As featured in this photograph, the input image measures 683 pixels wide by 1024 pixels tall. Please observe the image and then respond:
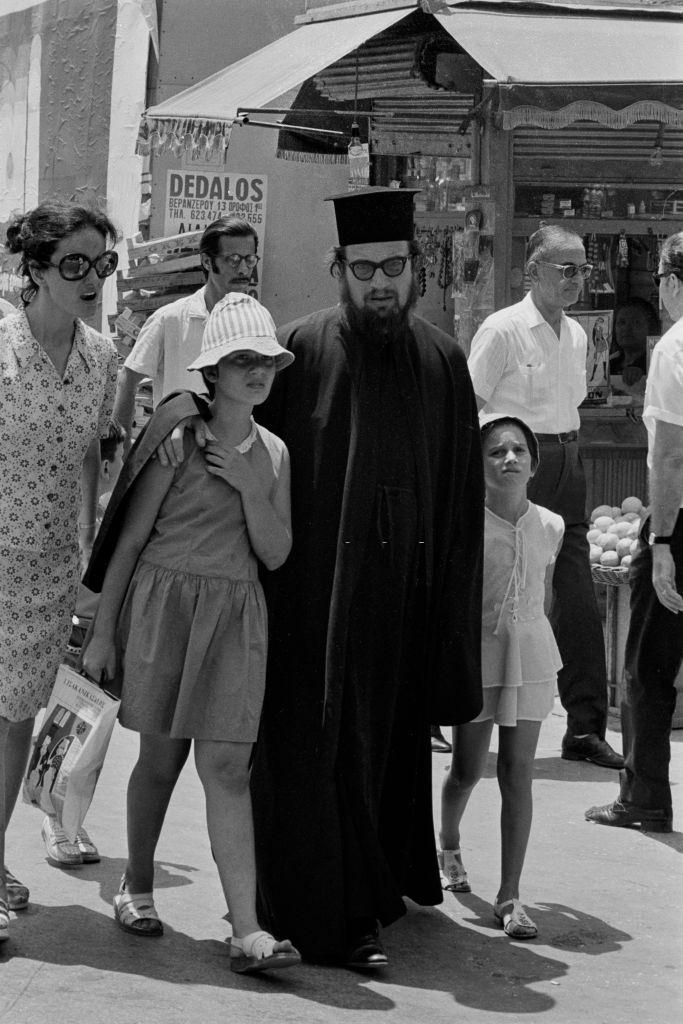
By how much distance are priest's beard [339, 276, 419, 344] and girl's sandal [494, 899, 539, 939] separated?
5.24 feet

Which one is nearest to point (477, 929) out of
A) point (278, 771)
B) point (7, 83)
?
point (278, 771)

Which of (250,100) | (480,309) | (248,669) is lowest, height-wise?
(248,669)

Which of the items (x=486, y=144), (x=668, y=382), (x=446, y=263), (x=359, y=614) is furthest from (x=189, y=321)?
(x=446, y=263)

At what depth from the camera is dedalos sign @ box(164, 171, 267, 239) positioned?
11484mm

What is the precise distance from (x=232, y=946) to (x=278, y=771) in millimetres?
462

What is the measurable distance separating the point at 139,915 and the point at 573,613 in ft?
9.04

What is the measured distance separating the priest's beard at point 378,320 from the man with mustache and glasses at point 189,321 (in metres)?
1.95

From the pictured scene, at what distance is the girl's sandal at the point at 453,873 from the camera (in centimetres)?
488

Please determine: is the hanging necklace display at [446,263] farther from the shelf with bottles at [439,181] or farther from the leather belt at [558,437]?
the leather belt at [558,437]

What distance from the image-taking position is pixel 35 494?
4379 millimetres

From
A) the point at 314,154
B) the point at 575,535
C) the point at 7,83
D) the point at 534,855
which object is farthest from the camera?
the point at 7,83

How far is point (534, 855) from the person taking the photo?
5.31 meters

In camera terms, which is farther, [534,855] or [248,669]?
[534,855]

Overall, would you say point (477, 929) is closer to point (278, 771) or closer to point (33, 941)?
point (278, 771)
